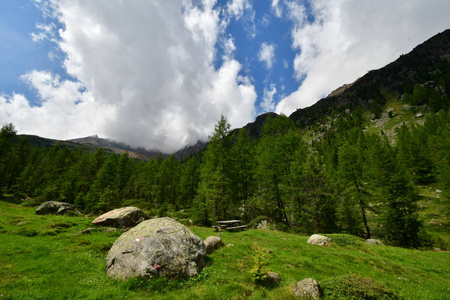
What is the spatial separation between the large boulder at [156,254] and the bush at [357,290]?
6600 millimetres

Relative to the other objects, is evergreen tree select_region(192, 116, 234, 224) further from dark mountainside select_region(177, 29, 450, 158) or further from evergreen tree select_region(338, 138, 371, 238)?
dark mountainside select_region(177, 29, 450, 158)

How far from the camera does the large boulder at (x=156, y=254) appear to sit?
8.70m

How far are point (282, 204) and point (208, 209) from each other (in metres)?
13.3

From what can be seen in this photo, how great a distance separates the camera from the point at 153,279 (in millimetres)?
8383

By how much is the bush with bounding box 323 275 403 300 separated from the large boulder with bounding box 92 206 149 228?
2070 cm

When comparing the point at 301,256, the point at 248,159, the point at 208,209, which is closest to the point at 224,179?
the point at 208,209

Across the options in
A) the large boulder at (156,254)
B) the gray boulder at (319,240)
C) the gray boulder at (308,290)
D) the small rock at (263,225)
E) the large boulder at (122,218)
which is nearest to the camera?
the gray boulder at (308,290)

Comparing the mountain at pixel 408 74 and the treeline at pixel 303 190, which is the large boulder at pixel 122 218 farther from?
the mountain at pixel 408 74

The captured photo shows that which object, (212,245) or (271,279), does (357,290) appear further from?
(212,245)

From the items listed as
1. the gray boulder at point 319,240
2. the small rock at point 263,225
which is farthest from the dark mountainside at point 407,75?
the gray boulder at point 319,240

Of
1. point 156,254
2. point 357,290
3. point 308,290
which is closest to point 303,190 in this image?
point 357,290

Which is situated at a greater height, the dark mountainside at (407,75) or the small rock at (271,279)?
the dark mountainside at (407,75)

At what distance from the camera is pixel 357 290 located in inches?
295

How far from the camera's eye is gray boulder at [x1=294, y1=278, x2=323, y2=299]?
7898mm
